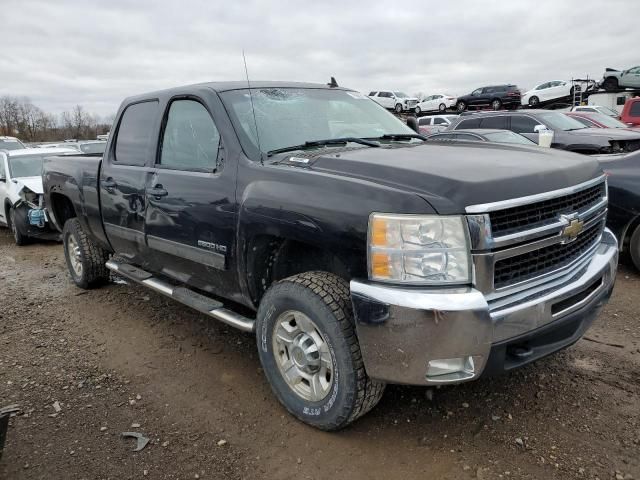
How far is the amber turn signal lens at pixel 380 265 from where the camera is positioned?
2320 millimetres

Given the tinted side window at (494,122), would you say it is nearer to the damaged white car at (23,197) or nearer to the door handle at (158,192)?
the damaged white car at (23,197)

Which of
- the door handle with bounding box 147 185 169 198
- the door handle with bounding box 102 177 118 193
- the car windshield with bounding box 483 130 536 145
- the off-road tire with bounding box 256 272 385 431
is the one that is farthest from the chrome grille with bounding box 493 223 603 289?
the car windshield with bounding box 483 130 536 145

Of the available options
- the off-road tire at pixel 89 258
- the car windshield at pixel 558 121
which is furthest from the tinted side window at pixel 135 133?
the car windshield at pixel 558 121

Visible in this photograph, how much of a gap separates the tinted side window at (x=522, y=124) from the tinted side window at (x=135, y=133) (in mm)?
8877

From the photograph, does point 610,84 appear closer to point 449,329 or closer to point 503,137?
point 503,137

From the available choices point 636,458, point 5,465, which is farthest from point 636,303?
point 5,465

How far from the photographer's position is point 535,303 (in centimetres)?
244

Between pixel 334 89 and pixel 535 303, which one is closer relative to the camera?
pixel 535 303

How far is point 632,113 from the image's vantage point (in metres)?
15.1

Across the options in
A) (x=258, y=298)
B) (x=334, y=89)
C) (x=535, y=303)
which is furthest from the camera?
(x=334, y=89)

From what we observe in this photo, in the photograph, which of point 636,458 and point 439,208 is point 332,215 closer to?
point 439,208

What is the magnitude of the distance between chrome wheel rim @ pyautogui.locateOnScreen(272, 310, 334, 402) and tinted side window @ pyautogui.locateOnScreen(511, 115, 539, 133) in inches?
378

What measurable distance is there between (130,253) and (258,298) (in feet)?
5.63

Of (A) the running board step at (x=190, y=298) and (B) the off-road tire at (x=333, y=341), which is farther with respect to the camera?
(A) the running board step at (x=190, y=298)
